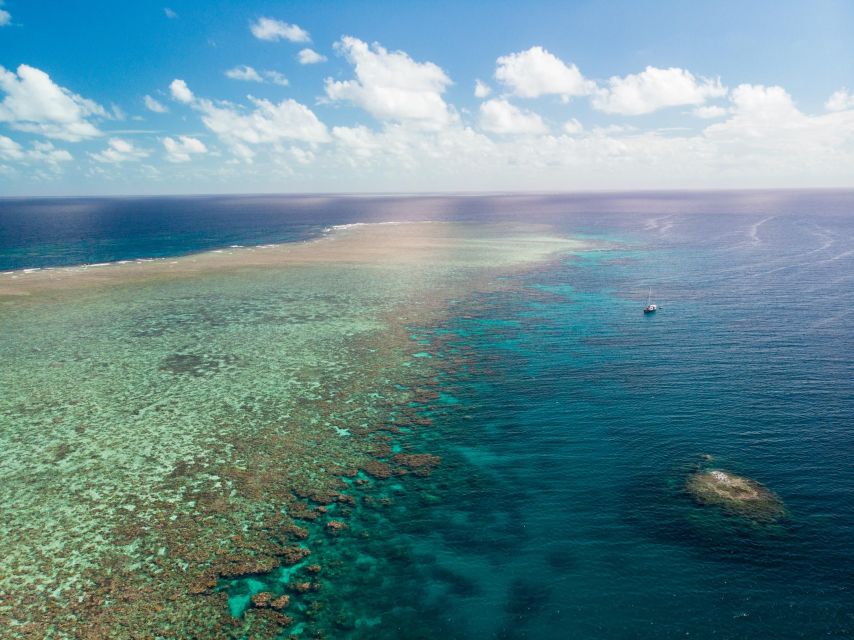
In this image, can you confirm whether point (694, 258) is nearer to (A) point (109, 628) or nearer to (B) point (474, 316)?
(B) point (474, 316)

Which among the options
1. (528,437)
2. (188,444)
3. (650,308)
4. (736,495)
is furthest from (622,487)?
(650,308)

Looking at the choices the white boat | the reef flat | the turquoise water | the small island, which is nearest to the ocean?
the turquoise water

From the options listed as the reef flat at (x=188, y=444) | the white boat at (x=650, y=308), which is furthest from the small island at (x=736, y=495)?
the white boat at (x=650, y=308)

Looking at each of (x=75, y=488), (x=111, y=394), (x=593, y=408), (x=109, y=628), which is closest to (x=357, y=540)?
(x=109, y=628)

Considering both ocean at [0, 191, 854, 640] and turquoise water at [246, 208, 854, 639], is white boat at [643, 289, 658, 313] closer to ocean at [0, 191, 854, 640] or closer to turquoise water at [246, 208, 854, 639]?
ocean at [0, 191, 854, 640]

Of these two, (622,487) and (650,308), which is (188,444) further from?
(650,308)
